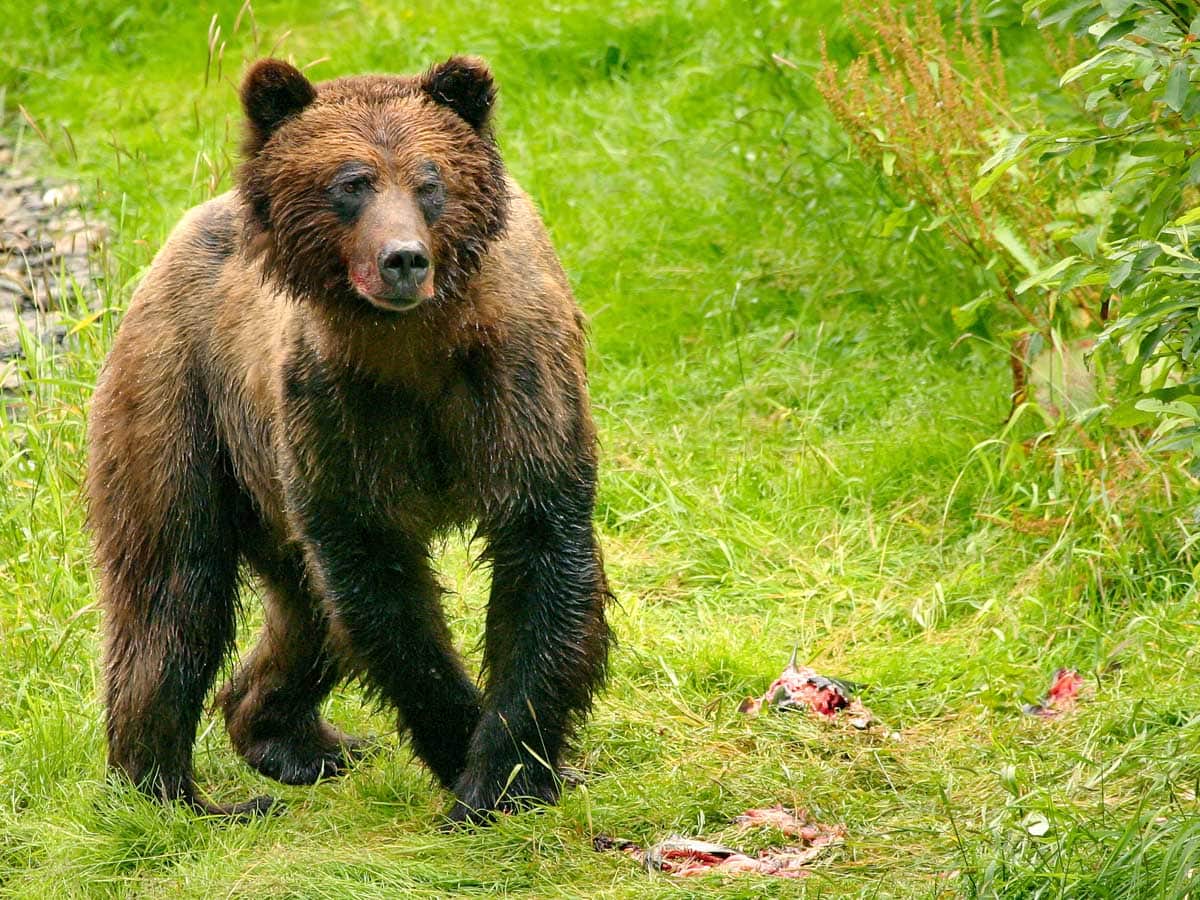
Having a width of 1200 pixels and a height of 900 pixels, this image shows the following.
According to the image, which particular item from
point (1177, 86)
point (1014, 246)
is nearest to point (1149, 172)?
point (1177, 86)

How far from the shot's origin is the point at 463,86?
4.75m

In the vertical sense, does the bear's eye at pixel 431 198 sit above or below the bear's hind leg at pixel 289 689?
above

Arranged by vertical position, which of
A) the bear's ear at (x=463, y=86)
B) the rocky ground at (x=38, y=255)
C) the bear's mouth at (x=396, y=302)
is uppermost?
the bear's ear at (x=463, y=86)

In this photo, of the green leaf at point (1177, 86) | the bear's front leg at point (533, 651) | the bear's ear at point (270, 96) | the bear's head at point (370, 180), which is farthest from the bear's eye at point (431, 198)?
the green leaf at point (1177, 86)

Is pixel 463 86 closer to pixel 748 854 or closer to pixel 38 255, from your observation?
pixel 748 854

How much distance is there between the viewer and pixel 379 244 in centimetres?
438

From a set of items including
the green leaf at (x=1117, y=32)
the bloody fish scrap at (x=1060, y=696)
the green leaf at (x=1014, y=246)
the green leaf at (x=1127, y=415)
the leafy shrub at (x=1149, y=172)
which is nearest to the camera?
the leafy shrub at (x=1149, y=172)

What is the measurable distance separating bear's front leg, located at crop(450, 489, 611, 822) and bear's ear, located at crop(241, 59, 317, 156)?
4.01ft

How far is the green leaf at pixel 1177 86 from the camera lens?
3471mm

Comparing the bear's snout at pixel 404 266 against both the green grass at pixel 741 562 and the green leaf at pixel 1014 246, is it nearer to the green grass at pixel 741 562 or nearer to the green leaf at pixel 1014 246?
the green grass at pixel 741 562

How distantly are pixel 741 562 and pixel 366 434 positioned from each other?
2255 mm

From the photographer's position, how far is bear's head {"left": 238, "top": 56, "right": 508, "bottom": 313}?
4473 millimetres

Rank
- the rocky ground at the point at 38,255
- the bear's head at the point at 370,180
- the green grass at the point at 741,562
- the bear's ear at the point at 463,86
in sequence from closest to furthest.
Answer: the bear's head at the point at 370,180, the green grass at the point at 741,562, the bear's ear at the point at 463,86, the rocky ground at the point at 38,255

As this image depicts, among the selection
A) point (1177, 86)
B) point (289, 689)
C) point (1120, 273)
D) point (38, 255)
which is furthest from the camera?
point (38, 255)
